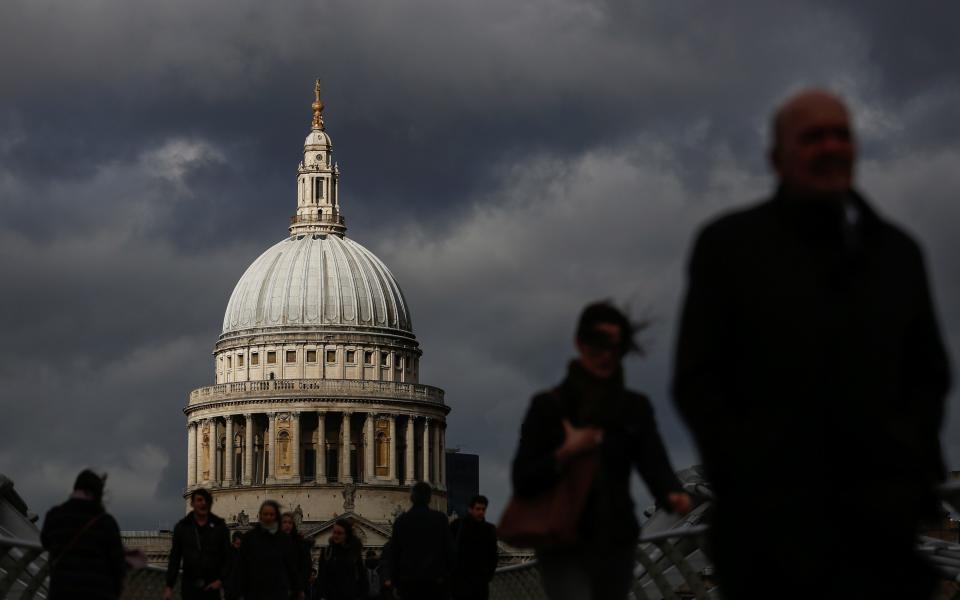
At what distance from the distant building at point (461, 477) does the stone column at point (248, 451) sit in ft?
168

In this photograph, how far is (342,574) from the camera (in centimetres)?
2539

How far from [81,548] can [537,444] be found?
220 inches

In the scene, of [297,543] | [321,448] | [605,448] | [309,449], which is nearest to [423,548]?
[297,543]

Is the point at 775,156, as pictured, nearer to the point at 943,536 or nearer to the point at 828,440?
the point at 828,440

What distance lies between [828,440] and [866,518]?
0.29 m

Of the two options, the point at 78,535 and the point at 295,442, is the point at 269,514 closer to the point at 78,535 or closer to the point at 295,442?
the point at 78,535

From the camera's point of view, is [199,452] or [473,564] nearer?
[473,564]

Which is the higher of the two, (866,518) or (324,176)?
(324,176)

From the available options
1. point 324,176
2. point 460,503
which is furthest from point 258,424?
point 460,503

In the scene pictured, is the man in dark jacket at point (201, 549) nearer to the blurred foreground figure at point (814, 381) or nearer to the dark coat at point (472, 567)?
the dark coat at point (472, 567)

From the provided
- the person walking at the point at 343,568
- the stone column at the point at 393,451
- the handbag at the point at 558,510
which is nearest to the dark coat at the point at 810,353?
the handbag at the point at 558,510

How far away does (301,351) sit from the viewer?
140 metres

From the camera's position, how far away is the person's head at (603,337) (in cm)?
1031

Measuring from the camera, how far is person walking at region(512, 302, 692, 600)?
10078mm
